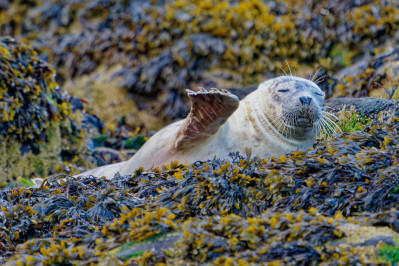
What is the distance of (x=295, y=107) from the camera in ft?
14.5

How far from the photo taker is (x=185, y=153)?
14.8 ft

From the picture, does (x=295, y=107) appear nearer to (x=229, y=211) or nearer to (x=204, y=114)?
(x=204, y=114)

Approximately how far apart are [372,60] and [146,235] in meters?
5.32

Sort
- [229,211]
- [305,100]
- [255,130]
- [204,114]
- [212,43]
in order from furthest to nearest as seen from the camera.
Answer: [212,43]
[255,130]
[305,100]
[204,114]
[229,211]

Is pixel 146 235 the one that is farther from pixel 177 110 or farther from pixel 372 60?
pixel 177 110

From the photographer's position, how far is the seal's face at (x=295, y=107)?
14.4ft

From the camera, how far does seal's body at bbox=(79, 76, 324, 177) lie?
14.3 feet

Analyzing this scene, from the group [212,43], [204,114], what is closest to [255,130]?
[204,114]

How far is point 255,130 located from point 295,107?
44cm

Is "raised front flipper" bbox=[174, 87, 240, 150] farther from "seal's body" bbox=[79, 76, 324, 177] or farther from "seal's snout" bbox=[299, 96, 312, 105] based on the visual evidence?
"seal's snout" bbox=[299, 96, 312, 105]

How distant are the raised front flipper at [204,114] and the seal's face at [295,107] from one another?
60cm

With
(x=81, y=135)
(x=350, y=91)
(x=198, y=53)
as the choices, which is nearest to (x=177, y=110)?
(x=198, y=53)

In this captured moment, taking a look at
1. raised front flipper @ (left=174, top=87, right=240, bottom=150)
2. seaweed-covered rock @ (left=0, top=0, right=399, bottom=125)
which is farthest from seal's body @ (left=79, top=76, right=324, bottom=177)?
seaweed-covered rock @ (left=0, top=0, right=399, bottom=125)

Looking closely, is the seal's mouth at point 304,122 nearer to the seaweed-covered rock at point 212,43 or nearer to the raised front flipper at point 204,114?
the raised front flipper at point 204,114
